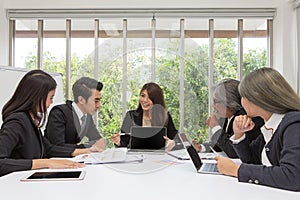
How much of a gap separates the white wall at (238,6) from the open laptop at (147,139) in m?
2.44

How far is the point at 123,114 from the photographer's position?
136 cm

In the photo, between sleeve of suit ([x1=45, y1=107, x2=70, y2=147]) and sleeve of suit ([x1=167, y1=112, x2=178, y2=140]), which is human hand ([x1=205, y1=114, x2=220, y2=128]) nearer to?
sleeve of suit ([x1=167, y1=112, x2=178, y2=140])

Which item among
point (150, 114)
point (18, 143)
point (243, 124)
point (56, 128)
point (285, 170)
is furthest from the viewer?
point (56, 128)

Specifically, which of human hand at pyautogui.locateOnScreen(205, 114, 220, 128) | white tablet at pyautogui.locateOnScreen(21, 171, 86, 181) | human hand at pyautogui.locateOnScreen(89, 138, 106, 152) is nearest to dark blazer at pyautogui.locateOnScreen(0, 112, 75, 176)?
white tablet at pyautogui.locateOnScreen(21, 171, 86, 181)

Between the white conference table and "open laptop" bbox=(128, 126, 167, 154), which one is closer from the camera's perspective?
the white conference table

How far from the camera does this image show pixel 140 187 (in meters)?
1.09

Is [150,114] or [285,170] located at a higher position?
[150,114]

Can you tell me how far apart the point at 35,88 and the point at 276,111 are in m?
1.08

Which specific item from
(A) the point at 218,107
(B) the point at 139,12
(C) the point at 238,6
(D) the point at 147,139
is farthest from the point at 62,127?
(C) the point at 238,6

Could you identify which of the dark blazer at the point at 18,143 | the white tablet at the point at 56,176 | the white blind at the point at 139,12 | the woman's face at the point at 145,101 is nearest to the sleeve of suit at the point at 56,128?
the dark blazer at the point at 18,143

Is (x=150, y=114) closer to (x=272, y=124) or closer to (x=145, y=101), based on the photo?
(x=145, y=101)

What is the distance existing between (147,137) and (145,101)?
207 mm

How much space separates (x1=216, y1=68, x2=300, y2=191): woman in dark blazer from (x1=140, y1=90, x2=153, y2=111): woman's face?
33cm

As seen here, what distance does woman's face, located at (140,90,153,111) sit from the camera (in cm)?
134
